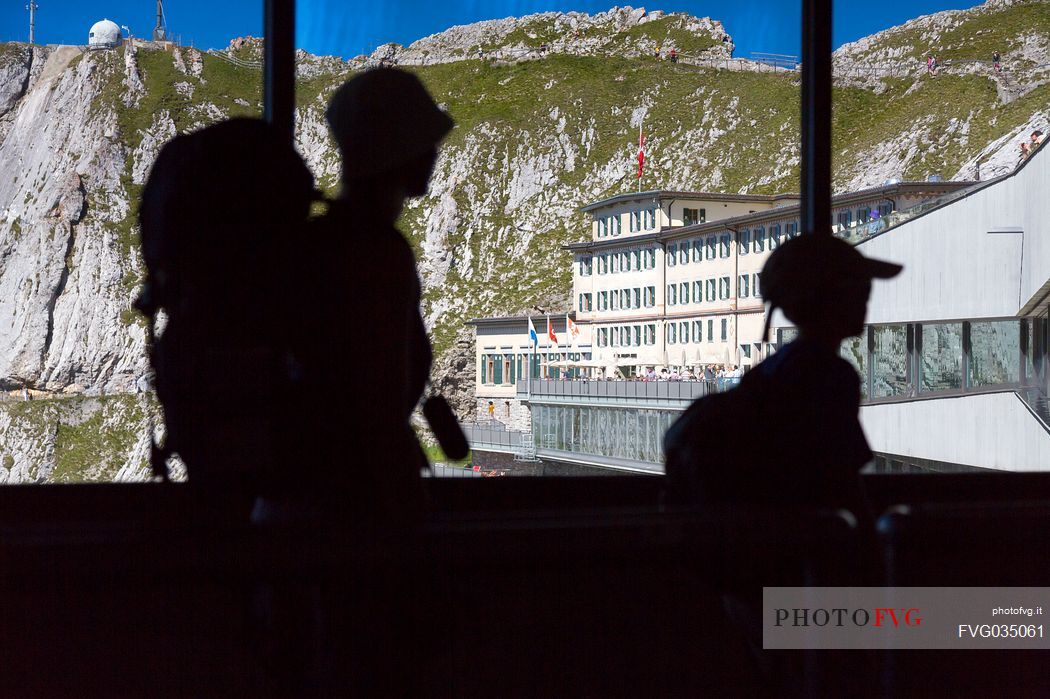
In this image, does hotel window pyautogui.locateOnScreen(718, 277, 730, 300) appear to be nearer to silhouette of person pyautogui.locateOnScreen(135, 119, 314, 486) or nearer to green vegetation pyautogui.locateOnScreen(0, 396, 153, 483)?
green vegetation pyautogui.locateOnScreen(0, 396, 153, 483)

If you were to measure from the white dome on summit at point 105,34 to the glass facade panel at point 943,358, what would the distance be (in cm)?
1281

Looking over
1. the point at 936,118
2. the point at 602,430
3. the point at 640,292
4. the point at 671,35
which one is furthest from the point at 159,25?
the point at 936,118

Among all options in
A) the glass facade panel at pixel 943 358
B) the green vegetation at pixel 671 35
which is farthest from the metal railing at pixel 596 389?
the glass facade panel at pixel 943 358

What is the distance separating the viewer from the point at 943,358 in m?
14.3

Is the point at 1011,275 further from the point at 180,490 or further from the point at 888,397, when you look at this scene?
the point at 180,490

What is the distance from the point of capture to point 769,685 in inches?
52.1

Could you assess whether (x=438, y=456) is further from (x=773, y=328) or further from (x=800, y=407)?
(x=773, y=328)

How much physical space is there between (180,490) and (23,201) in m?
2.61

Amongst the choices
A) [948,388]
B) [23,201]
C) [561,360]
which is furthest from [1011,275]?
[23,201]

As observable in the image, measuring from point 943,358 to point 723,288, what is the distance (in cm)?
924

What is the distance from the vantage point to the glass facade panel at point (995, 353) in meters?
13.1

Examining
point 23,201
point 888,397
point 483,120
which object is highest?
point 483,120

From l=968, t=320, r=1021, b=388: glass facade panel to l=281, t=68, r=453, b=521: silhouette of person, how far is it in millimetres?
13159

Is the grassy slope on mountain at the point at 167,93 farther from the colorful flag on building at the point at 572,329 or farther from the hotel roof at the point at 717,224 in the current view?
the colorful flag on building at the point at 572,329
